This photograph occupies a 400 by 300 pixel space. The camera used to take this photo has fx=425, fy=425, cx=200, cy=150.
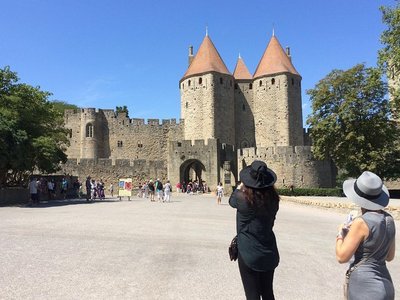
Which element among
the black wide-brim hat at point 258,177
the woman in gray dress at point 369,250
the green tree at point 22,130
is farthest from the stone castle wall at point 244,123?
the woman in gray dress at point 369,250

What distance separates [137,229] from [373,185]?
8.57m

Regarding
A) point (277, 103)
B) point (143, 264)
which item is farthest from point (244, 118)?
point (143, 264)

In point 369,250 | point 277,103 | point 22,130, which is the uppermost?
point 277,103

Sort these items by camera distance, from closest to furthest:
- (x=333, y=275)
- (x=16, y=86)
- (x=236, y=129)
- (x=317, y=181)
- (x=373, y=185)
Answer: (x=373, y=185) → (x=333, y=275) → (x=16, y=86) → (x=317, y=181) → (x=236, y=129)

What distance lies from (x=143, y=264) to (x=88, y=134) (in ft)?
151

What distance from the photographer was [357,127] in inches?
1267

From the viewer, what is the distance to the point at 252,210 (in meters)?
3.79

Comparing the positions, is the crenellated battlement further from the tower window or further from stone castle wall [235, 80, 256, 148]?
the tower window

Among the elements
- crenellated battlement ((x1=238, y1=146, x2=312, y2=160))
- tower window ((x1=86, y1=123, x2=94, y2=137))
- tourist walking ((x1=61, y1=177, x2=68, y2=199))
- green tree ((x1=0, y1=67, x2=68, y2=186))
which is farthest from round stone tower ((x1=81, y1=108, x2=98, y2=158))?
green tree ((x1=0, y1=67, x2=68, y2=186))

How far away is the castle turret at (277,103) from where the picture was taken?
1874 inches

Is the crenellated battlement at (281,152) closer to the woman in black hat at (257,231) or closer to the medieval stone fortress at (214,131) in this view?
the medieval stone fortress at (214,131)

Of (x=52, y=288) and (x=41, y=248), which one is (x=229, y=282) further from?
(x=41, y=248)

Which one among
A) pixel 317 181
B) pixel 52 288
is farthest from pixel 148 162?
pixel 52 288

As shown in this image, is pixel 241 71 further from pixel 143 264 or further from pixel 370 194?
pixel 370 194
